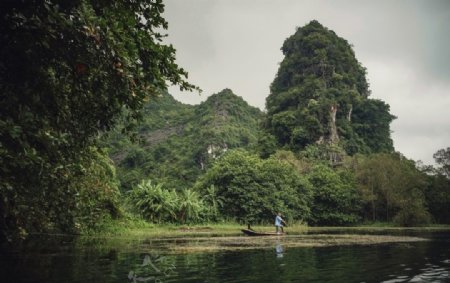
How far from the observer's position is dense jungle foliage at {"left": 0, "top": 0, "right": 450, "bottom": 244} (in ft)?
27.6

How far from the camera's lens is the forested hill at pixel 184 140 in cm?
8125

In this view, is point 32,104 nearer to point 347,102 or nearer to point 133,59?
point 133,59

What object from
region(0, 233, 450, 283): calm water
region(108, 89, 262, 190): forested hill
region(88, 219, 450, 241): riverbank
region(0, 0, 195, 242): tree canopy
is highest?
region(108, 89, 262, 190): forested hill

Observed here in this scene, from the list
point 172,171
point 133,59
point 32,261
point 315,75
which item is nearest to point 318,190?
point 172,171

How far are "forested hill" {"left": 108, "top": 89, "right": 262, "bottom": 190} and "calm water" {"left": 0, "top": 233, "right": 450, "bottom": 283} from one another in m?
55.8

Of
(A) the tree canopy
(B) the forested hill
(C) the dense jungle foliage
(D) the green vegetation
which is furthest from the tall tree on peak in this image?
(A) the tree canopy

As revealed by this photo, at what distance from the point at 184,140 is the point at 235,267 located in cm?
8871

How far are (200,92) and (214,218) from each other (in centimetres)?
4167

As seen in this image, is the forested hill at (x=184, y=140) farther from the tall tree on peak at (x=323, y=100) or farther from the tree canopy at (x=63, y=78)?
the tree canopy at (x=63, y=78)

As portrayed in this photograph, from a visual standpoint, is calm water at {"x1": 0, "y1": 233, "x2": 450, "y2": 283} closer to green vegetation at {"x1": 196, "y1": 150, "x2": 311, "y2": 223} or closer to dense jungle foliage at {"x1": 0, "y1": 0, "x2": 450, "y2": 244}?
dense jungle foliage at {"x1": 0, "y1": 0, "x2": 450, "y2": 244}

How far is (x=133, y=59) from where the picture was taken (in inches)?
370

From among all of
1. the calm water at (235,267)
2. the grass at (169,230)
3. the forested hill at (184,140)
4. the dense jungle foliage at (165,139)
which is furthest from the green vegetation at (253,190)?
the calm water at (235,267)

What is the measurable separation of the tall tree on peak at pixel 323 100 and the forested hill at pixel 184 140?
39.6 ft

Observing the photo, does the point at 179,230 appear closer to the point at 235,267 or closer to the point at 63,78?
the point at 235,267
